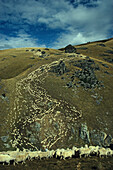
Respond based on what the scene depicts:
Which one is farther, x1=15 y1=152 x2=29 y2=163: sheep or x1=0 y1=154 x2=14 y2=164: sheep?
x1=15 y1=152 x2=29 y2=163: sheep

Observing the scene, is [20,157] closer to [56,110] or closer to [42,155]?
[42,155]

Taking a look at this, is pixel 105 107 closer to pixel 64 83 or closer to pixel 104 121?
pixel 104 121

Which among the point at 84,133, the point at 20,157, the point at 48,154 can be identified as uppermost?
the point at 20,157

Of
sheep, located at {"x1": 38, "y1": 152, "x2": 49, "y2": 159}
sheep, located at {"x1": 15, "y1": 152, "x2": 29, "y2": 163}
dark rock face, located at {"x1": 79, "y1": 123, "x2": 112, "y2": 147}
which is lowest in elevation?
dark rock face, located at {"x1": 79, "y1": 123, "x2": 112, "y2": 147}

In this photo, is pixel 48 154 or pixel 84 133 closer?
pixel 48 154

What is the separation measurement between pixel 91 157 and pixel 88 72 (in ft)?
150

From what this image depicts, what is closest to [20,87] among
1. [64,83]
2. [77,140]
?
[64,83]

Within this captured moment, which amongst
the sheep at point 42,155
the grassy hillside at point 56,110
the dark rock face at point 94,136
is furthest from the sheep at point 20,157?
the dark rock face at point 94,136

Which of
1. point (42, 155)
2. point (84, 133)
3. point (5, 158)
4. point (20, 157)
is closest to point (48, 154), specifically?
point (42, 155)

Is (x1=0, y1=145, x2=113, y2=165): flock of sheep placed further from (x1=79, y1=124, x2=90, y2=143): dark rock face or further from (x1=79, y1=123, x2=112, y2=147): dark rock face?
(x1=79, y1=123, x2=112, y2=147): dark rock face

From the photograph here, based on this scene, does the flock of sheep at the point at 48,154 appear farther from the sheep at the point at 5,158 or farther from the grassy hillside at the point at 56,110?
the grassy hillside at the point at 56,110

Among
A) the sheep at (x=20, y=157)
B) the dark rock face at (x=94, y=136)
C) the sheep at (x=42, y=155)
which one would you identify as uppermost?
the sheep at (x=20, y=157)

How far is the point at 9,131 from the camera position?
3212 cm

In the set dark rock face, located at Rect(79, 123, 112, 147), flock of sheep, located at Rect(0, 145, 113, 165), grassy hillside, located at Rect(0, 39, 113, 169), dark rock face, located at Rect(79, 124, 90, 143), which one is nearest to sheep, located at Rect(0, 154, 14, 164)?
flock of sheep, located at Rect(0, 145, 113, 165)
